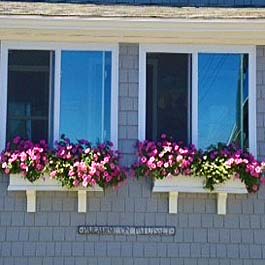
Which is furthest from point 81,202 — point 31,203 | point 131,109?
point 131,109

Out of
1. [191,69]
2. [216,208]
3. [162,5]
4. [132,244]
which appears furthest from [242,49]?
[132,244]

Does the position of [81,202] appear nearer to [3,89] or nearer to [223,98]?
[3,89]

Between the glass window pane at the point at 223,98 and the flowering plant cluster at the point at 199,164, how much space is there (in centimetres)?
35

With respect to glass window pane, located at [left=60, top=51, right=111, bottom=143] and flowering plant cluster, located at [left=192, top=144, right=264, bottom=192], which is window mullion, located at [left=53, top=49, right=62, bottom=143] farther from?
flowering plant cluster, located at [left=192, top=144, right=264, bottom=192]

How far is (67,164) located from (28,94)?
107 cm

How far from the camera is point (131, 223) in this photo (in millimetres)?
8250

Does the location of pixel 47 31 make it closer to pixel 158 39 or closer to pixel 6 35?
pixel 6 35

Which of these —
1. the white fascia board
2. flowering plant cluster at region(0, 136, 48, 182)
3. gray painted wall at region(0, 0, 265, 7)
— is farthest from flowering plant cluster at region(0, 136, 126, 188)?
gray painted wall at region(0, 0, 265, 7)

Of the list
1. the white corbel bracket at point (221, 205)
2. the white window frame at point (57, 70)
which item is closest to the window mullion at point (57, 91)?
the white window frame at point (57, 70)

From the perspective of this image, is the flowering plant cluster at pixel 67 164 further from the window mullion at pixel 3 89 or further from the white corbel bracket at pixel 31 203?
the window mullion at pixel 3 89

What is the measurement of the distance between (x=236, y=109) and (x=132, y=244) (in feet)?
6.72

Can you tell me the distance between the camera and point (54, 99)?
8484 millimetres

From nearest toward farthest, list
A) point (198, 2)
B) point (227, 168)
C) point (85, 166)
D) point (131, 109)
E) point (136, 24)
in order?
point (85, 166), point (227, 168), point (136, 24), point (131, 109), point (198, 2)

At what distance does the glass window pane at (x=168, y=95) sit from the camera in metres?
8.51
